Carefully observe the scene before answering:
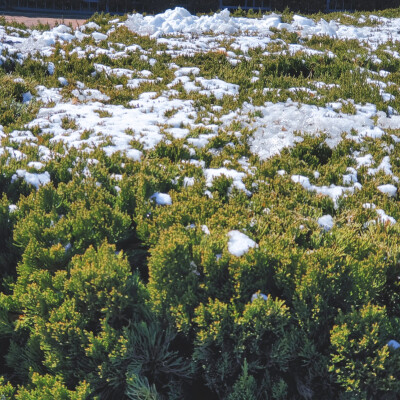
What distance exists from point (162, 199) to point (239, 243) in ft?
4.45

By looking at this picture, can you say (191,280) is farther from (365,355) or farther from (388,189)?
(388,189)

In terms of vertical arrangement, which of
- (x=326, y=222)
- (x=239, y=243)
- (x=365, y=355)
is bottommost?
(x=365, y=355)

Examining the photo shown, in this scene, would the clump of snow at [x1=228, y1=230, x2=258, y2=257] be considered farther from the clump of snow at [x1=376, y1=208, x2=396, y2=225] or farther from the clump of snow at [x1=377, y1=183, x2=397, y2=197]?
the clump of snow at [x1=377, y1=183, x2=397, y2=197]

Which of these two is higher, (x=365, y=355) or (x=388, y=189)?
(x=388, y=189)

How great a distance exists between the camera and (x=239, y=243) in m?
3.21

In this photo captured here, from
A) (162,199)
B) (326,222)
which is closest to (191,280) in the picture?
(162,199)

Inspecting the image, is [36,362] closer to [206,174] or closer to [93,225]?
[93,225]

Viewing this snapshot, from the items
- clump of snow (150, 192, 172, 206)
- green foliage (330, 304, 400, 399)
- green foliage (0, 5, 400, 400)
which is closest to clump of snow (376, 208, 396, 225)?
green foliage (0, 5, 400, 400)

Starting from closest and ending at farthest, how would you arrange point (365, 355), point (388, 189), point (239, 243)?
point (365, 355)
point (239, 243)
point (388, 189)

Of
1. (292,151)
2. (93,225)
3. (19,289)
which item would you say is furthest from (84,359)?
(292,151)

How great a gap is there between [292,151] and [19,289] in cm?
396

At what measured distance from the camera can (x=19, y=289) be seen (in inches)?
124

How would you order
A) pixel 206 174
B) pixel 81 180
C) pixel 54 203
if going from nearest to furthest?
1. pixel 54 203
2. pixel 81 180
3. pixel 206 174

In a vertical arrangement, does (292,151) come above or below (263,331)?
Result: above
